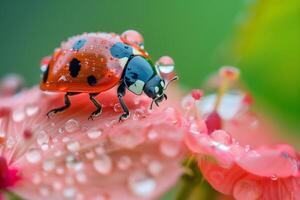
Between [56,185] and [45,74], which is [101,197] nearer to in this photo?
[56,185]

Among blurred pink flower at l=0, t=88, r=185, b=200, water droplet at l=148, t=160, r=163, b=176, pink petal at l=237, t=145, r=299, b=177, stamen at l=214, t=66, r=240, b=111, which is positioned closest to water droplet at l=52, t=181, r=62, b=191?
blurred pink flower at l=0, t=88, r=185, b=200

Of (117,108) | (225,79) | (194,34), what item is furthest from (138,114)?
(194,34)

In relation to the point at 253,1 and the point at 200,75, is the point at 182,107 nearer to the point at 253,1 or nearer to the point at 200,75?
the point at 253,1

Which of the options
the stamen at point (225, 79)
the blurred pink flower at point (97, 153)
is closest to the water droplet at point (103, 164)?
the blurred pink flower at point (97, 153)

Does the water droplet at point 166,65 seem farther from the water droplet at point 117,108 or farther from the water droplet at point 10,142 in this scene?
the water droplet at point 10,142

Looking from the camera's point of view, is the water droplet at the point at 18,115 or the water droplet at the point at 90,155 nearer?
the water droplet at the point at 90,155

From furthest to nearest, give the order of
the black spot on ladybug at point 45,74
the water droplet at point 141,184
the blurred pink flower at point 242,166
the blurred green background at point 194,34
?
the blurred green background at point 194,34 → the black spot on ladybug at point 45,74 → the blurred pink flower at point 242,166 → the water droplet at point 141,184

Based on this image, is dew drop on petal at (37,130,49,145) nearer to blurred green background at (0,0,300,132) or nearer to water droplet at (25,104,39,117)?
water droplet at (25,104,39,117)
